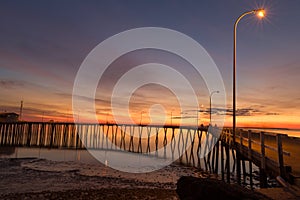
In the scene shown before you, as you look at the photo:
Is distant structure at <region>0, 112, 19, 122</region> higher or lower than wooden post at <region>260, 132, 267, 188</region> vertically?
higher

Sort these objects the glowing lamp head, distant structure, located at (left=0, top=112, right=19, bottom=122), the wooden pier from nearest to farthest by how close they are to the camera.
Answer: the wooden pier
the glowing lamp head
distant structure, located at (left=0, top=112, right=19, bottom=122)

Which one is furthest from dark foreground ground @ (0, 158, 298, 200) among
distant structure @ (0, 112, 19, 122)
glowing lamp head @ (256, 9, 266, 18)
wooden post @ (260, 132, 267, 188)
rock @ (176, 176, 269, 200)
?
distant structure @ (0, 112, 19, 122)

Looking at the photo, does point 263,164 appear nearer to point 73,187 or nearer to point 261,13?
point 261,13

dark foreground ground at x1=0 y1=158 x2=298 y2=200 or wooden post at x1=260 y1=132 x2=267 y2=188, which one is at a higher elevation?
wooden post at x1=260 y1=132 x2=267 y2=188

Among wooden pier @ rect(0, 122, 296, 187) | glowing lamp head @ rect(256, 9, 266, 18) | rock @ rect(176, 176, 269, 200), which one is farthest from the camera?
glowing lamp head @ rect(256, 9, 266, 18)

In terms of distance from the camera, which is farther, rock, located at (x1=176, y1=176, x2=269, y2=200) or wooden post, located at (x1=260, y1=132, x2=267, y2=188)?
wooden post, located at (x1=260, y1=132, x2=267, y2=188)

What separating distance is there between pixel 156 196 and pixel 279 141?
8.05 meters

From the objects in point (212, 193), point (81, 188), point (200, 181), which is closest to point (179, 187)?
point (200, 181)

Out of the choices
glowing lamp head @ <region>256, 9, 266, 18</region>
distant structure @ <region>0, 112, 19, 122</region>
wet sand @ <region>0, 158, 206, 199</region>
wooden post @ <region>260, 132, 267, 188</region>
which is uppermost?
glowing lamp head @ <region>256, 9, 266, 18</region>

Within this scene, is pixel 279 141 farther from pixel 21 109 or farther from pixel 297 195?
pixel 21 109

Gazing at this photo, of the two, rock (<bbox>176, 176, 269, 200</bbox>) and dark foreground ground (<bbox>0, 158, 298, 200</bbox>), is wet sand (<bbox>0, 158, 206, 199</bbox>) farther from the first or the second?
rock (<bbox>176, 176, 269, 200</bbox>)

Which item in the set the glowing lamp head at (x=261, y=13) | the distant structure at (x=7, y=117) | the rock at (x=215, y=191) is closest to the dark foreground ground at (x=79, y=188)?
the rock at (x=215, y=191)

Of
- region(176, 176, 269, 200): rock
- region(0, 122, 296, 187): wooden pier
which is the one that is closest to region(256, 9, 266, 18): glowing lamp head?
region(0, 122, 296, 187): wooden pier

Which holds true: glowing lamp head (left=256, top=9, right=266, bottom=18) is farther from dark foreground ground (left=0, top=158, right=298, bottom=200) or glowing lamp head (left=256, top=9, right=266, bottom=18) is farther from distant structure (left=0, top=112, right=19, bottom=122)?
distant structure (left=0, top=112, right=19, bottom=122)
